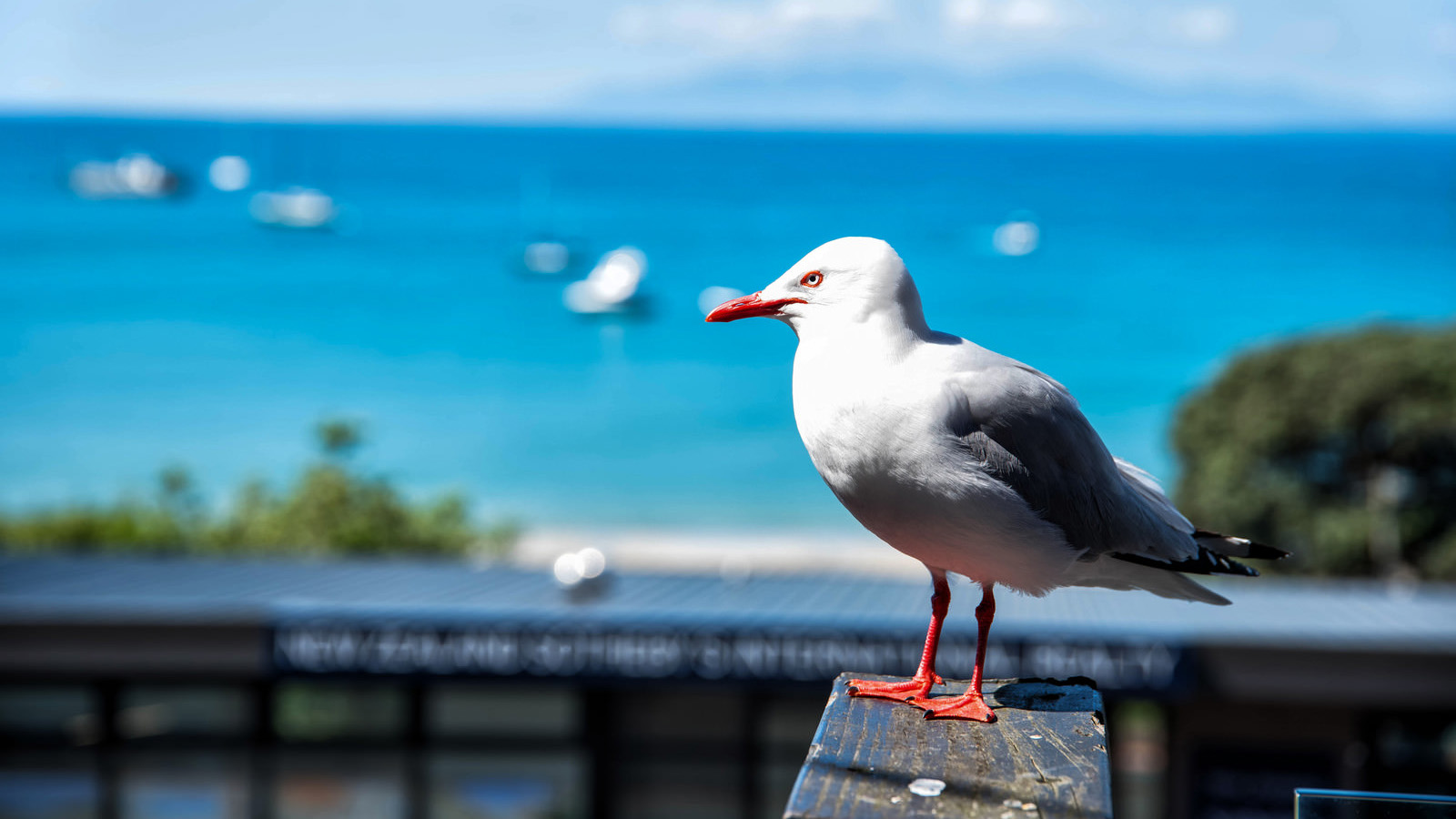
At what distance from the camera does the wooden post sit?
1756 mm

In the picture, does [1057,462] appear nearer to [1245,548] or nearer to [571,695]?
[1245,548]

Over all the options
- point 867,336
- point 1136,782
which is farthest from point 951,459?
point 1136,782

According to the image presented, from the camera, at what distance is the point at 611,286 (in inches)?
1564

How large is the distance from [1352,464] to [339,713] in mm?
19360

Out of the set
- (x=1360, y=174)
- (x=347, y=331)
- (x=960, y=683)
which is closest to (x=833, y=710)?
(x=960, y=683)

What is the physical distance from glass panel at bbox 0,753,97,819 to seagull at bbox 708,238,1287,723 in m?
9.12

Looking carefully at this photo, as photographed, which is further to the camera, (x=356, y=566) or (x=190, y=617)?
(x=356, y=566)

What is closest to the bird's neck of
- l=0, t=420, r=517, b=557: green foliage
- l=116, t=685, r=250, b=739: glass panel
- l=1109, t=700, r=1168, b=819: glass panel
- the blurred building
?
the blurred building

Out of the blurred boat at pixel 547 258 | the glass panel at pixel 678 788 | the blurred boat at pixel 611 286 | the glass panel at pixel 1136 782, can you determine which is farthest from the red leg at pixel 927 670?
the blurred boat at pixel 547 258

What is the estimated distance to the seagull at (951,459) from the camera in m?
2.07

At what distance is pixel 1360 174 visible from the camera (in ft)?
187

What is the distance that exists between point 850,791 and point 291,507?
88.5ft

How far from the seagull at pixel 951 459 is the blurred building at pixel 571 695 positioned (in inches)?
242

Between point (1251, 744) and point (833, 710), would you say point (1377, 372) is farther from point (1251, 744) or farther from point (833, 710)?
point (833, 710)
